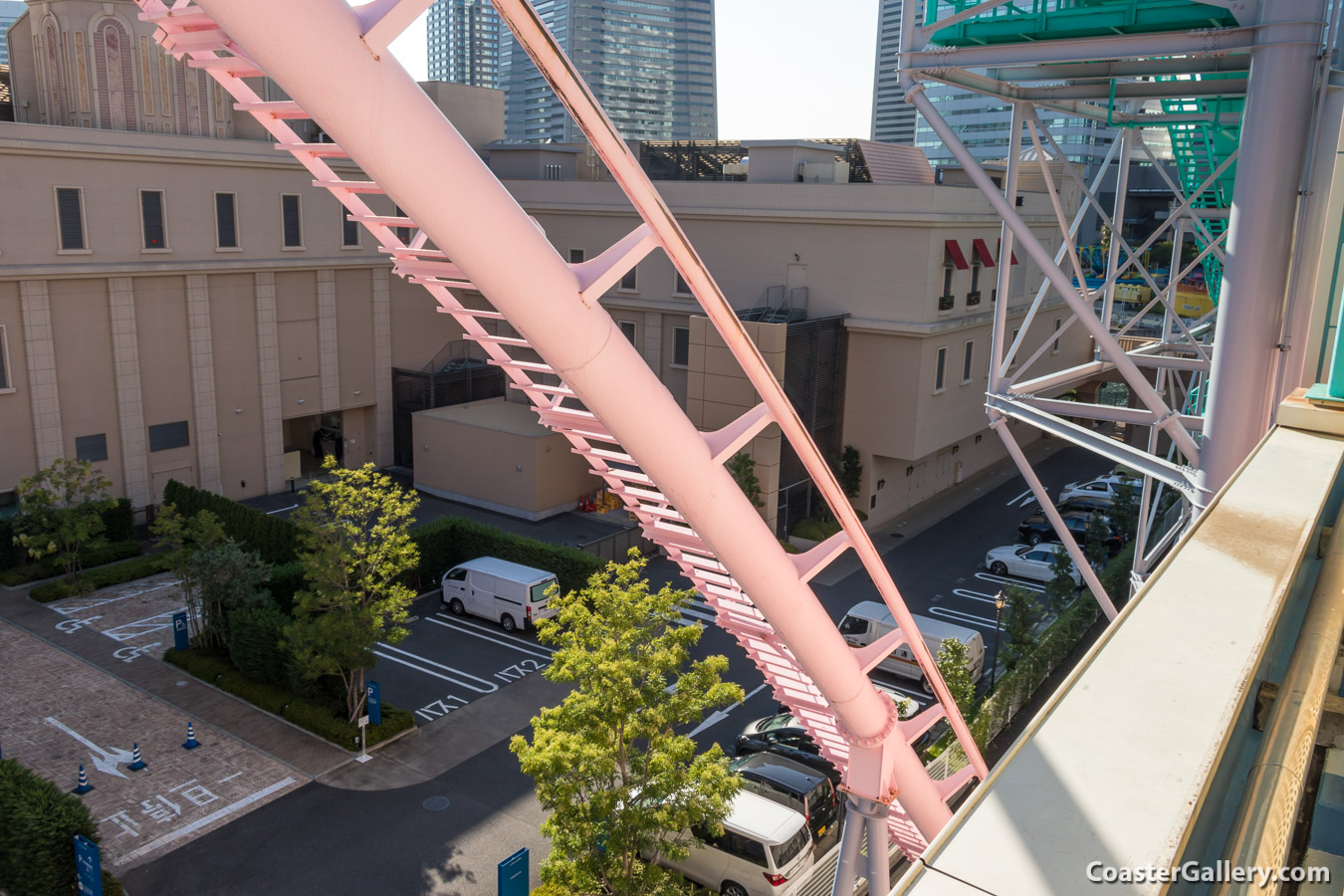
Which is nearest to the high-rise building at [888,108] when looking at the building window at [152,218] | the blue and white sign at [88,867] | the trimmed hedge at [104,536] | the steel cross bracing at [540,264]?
the building window at [152,218]

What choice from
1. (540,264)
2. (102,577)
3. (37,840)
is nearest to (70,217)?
(102,577)

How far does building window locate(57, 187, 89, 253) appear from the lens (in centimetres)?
2942

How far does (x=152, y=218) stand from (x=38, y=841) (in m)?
22.3

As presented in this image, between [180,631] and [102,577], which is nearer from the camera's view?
[180,631]

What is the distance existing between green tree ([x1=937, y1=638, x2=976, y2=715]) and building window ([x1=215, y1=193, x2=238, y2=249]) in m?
26.5

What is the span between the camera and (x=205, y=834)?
54.6 feet

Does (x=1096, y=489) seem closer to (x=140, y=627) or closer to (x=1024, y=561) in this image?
(x=1024, y=561)

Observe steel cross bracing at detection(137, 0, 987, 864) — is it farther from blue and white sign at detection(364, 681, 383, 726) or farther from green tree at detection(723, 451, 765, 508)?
green tree at detection(723, 451, 765, 508)

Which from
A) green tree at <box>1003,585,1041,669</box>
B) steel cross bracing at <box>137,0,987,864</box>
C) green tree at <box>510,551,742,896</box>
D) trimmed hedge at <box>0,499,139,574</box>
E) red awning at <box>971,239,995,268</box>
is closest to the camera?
steel cross bracing at <box>137,0,987,864</box>

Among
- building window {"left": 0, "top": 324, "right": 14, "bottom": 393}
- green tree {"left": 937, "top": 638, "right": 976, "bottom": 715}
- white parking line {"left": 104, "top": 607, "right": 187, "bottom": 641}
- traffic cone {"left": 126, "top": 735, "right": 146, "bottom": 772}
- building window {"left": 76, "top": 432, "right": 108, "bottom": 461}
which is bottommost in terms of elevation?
white parking line {"left": 104, "top": 607, "right": 187, "bottom": 641}

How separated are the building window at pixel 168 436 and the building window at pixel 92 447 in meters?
1.41

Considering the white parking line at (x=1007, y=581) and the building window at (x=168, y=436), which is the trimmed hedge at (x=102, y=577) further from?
the white parking line at (x=1007, y=581)

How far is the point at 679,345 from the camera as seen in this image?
120 ft

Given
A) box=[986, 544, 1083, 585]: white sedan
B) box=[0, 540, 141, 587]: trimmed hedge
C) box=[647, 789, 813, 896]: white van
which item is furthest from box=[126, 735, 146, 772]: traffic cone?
box=[986, 544, 1083, 585]: white sedan
